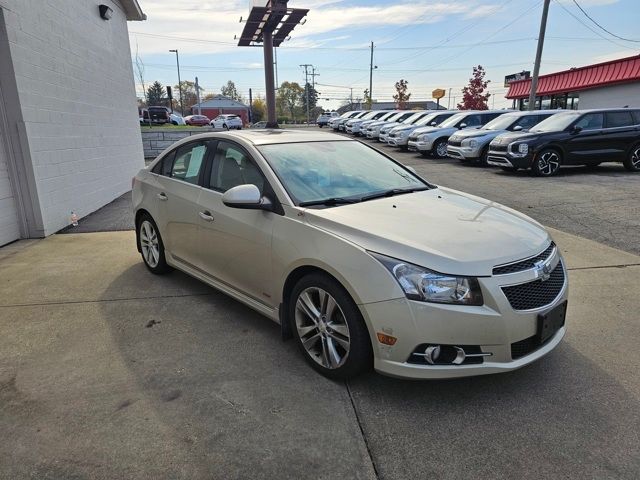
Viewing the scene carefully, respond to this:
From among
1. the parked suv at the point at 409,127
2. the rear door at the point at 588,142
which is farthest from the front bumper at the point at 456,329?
the parked suv at the point at 409,127

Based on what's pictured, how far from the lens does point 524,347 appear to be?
2684mm

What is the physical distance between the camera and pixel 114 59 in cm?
1126

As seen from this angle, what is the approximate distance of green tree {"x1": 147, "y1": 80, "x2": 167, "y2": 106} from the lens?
106500mm

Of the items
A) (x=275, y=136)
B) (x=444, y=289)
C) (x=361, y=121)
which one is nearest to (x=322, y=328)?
(x=444, y=289)

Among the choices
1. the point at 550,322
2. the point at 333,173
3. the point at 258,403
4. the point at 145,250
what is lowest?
the point at 258,403

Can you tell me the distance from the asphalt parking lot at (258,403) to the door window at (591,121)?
902 centimetres

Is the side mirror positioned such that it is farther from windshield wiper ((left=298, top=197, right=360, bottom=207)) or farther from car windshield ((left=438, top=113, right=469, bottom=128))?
car windshield ((left=438, top=113, right=469, bottom=128))

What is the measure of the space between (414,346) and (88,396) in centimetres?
203

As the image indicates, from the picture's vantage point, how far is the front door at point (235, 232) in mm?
3385

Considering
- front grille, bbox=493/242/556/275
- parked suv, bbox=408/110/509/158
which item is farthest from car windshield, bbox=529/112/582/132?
front grille, bbox=493/242/556/275

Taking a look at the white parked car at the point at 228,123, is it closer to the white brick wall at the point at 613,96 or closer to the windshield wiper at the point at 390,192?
the white brick wall at the point at 613,96

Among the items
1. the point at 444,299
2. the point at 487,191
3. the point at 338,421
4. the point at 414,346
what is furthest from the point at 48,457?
the point at 487,191

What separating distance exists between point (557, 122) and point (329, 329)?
11808mm

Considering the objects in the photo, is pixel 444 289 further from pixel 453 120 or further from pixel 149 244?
pixel 453 120
